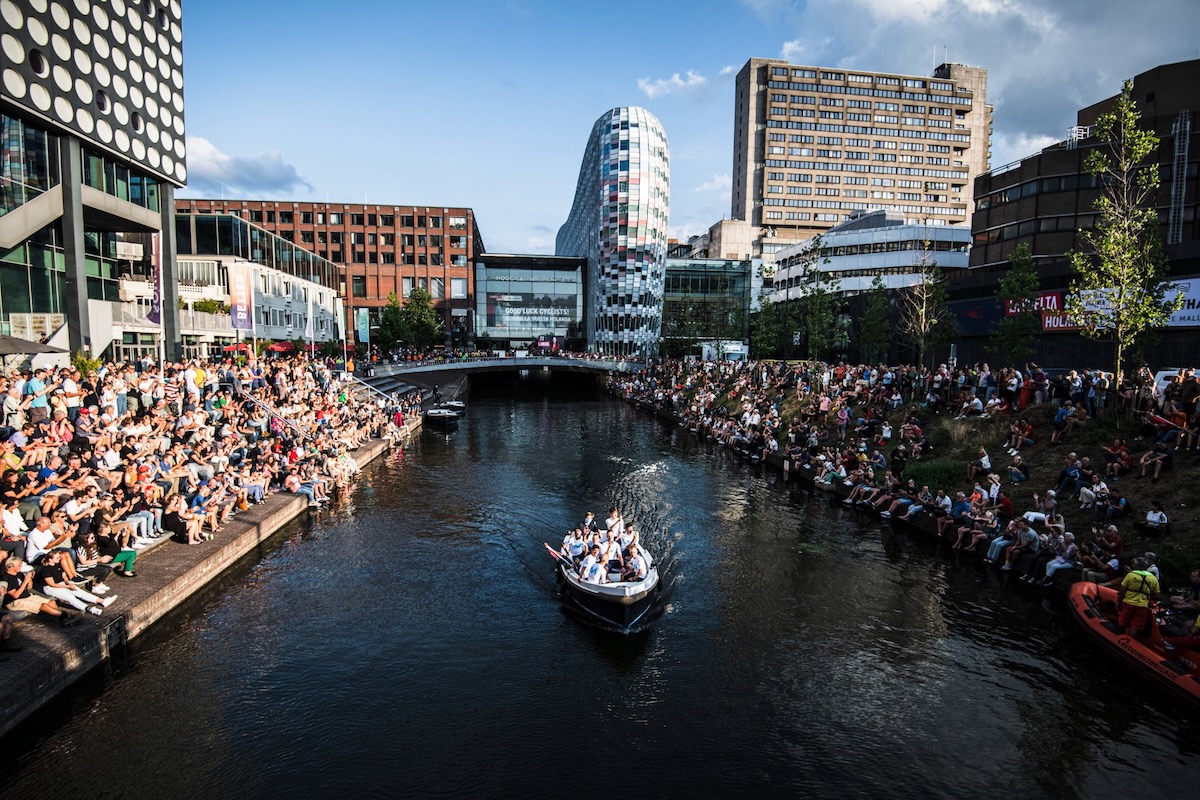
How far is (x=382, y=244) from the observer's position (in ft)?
347

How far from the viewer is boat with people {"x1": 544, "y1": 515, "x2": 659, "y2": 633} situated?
15.3 metres

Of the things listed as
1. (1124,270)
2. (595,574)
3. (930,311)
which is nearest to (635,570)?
(595,574)

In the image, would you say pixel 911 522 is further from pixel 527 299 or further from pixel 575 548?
pixel 527 299

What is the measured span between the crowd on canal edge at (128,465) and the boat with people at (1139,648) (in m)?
20.5

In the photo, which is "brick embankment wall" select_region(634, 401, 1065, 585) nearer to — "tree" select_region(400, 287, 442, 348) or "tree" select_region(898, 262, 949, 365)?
"tree" select_region(898, 262, 949, 365)

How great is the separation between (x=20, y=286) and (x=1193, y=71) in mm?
81973

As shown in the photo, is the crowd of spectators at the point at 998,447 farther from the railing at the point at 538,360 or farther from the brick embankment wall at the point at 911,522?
the railing at the point at 538,360

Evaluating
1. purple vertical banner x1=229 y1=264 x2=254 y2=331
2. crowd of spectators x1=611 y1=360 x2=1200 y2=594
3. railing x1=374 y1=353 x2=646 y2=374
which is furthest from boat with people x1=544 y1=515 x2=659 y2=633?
railing x1=374 y1=353 x2=646 y2=374

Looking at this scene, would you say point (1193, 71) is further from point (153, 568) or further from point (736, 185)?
point (736, 185)

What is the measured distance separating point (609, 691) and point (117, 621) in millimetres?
9927

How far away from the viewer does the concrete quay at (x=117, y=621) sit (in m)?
10.9

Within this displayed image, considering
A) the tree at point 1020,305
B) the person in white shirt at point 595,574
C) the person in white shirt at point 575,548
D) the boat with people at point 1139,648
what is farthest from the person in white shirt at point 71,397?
the tree at point 1020,305

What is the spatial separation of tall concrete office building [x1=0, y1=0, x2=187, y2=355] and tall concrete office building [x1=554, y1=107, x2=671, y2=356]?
68277mm

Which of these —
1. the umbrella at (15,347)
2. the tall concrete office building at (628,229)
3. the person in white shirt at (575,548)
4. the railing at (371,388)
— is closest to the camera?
the person in white shirt at (575,548)
